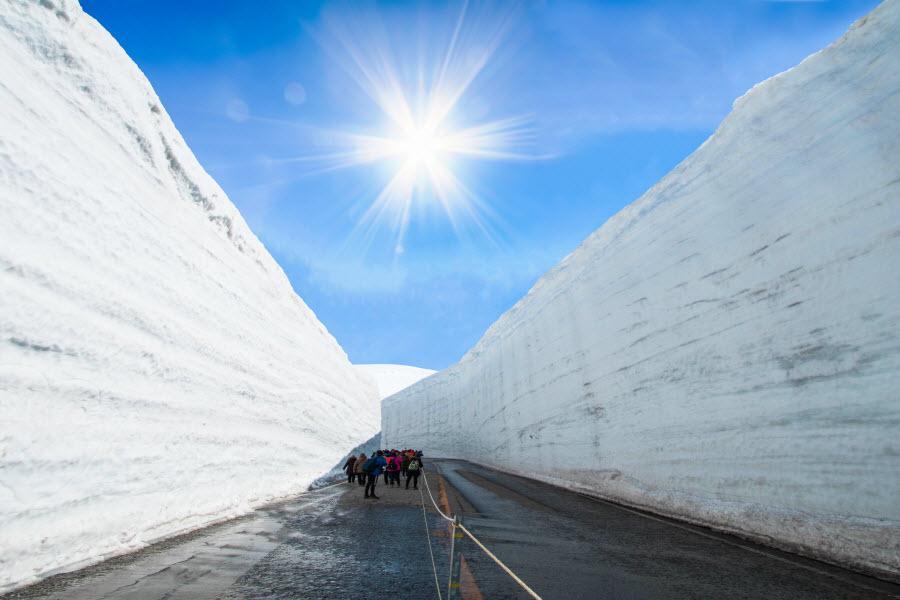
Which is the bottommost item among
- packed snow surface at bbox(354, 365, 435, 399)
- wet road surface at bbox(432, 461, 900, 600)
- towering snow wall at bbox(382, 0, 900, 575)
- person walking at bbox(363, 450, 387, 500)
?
wet road surface at bbox(432, 461, 900, 600)

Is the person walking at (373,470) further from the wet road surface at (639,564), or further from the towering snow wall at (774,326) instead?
the towering snow wall at (774,326)

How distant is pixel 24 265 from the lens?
5.60m

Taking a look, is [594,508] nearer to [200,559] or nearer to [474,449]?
[200,559]

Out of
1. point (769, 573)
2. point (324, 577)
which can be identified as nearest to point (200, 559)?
point (324, 577)

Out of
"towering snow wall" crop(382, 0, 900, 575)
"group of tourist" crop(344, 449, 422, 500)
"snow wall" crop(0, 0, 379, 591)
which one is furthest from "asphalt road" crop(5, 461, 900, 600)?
"group of tourist" crop(344, 449, 422, 500)

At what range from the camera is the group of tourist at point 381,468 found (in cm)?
1232

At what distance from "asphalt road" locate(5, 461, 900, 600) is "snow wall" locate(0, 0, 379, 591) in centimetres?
103

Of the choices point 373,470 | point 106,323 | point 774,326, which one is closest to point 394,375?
point 373,470

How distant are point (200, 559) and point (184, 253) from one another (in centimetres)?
727

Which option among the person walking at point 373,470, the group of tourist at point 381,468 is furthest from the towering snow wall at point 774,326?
the person walking at point 373,470

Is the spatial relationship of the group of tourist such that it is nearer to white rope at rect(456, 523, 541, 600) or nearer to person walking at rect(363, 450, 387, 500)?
person walking at rect(363, 450, 387, 500)

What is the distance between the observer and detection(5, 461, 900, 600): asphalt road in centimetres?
414

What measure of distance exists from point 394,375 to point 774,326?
85.9 metres

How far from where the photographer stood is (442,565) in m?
5.00
